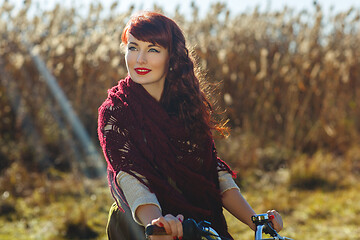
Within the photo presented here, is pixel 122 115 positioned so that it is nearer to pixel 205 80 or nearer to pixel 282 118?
pixel 205 80

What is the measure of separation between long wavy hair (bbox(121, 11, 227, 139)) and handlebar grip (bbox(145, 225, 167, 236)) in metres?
0.57

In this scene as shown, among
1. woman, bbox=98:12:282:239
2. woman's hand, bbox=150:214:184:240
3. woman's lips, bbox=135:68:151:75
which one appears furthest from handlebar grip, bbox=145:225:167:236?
woman's lips, bbox=135:68:151:75

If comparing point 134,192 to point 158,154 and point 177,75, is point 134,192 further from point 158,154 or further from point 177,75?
point 177,75

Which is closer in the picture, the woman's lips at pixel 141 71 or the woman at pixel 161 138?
the woman at pixel 161 138

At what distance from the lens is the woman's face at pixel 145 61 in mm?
1906

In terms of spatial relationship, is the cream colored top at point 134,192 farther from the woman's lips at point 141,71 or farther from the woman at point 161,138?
the woman's lips at point 141,71

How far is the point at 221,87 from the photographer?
5984mm

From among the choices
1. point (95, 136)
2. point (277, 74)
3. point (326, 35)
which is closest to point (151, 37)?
point (95, 136)

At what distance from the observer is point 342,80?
6156mm

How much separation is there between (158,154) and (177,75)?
1.20 feet

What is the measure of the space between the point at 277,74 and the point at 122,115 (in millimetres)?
4519

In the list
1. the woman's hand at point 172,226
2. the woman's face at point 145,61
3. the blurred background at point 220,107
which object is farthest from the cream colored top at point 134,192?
the blurred background at point 220,107

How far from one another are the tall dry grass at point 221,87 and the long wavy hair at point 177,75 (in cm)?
288

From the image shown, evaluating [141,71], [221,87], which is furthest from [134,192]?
[221,87]
